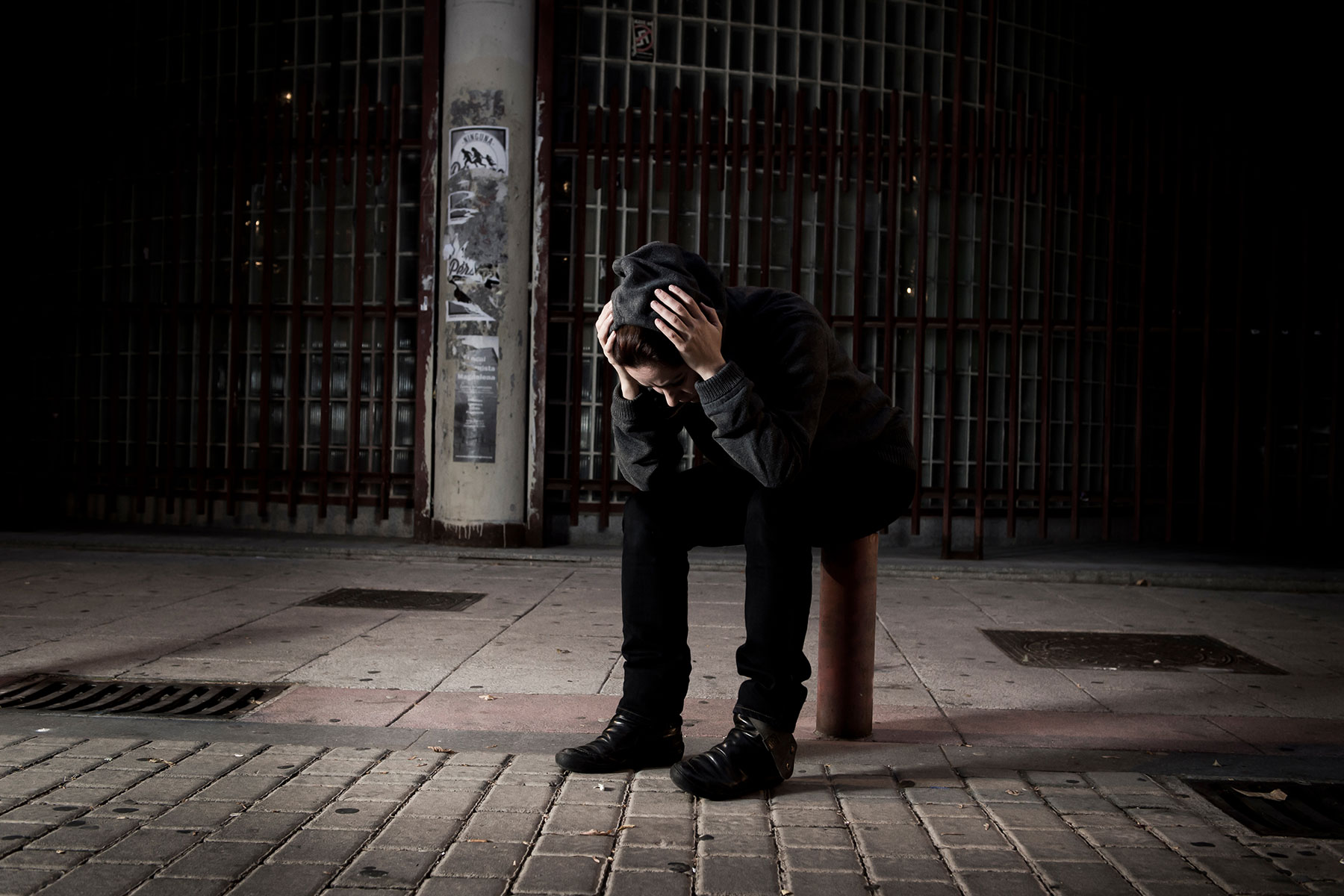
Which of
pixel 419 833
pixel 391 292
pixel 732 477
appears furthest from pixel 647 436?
pixel 391 292

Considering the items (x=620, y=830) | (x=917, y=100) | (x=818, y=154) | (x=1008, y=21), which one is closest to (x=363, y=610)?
(x=620, y=830)

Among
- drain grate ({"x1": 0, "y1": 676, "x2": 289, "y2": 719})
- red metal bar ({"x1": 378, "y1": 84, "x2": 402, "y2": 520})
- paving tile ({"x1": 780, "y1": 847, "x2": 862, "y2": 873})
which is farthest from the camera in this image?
red metal bar ({"x1": 378, "y1": 84, "x2": 402, "y2": 520})

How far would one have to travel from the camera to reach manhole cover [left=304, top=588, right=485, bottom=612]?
5.99m

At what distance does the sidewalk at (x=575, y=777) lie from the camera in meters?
2.34

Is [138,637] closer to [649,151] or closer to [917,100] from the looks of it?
[649,151]

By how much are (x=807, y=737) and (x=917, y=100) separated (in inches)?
300

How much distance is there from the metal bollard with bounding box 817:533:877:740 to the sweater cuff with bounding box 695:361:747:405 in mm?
824

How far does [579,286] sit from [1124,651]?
5.10 metres

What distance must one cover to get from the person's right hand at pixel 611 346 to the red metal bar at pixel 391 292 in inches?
253

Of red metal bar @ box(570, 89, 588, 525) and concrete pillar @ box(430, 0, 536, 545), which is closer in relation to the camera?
concrete pillar @ box(430, 0, 536, 545)

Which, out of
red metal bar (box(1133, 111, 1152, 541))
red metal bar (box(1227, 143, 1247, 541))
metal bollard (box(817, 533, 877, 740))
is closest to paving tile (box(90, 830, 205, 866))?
metal bollard (box(817, 533, 877, 740))

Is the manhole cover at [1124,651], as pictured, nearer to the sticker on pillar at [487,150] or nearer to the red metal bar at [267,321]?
the sticker on pillar at [487,150]

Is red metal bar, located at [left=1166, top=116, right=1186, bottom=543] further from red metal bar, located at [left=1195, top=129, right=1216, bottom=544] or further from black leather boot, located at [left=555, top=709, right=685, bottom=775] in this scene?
black leather boot, located at [left=555, top=709, right=685, bottom=775]

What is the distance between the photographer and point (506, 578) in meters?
7.27
